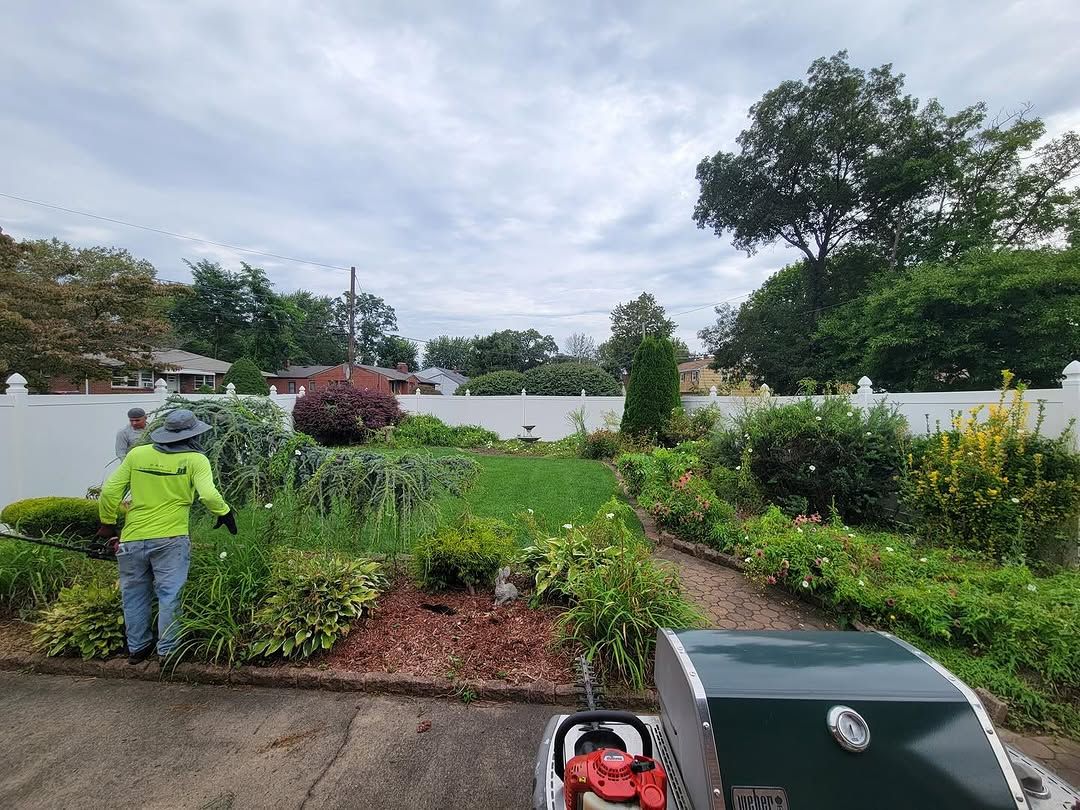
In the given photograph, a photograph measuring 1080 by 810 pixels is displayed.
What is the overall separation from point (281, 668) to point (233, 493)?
148 centimetres

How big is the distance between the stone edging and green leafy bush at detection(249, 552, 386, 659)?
0.13m

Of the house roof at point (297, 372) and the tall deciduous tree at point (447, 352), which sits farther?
the tall deciduous tree at point (447, 352)

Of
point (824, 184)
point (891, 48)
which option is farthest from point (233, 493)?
point (824, 184)

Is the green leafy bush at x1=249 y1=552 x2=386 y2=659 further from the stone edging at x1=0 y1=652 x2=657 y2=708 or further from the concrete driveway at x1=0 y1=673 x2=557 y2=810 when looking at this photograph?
the concrete driveway at x1=0 y1=673 x2=557 y2=810

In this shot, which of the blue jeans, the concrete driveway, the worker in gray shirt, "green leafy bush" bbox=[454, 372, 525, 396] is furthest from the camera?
"green leafy bush" bbox=[454, 372, 525, 396]

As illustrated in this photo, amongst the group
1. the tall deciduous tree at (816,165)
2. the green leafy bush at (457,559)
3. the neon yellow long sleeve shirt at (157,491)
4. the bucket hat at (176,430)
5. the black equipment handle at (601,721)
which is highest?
the tall deciduous tree at (816,165)

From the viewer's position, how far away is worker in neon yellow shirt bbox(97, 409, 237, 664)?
2.72 m

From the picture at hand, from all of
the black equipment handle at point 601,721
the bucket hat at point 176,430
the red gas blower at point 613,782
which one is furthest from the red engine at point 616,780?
the bucket hat at point 176,430

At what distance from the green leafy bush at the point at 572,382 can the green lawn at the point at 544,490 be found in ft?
25.8

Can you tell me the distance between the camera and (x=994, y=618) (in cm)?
271

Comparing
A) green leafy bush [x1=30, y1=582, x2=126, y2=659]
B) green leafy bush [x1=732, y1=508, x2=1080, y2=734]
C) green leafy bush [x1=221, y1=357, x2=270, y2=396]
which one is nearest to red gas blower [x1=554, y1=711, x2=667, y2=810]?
green leafy bush [x1=732, y1=508, x2=1080, y2=734]

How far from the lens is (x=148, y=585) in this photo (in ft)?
9.16

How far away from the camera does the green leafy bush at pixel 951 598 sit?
8.15 ft

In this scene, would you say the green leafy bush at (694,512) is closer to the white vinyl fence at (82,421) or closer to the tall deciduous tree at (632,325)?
the white vinyl fence at (82,421)
